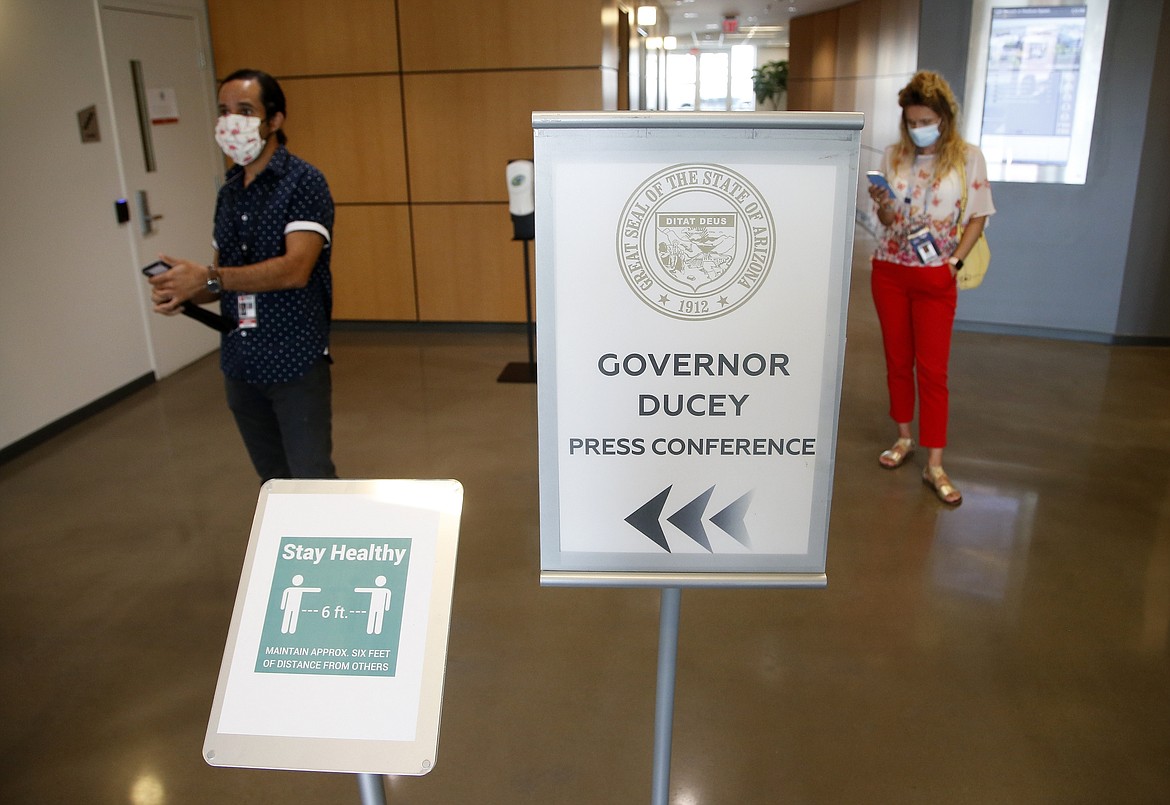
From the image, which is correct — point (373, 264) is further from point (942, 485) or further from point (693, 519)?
point (693, 519)

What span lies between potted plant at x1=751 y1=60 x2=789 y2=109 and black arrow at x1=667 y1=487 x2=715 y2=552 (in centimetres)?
1907

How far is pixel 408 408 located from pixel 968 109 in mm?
4139

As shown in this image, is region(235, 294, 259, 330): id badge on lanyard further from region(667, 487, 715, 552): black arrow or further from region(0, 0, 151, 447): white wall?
region(0, 0, 151, 447): white wall

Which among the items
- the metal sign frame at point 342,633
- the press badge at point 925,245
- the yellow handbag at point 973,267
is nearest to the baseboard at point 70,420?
the metal sign frame at point 342,633

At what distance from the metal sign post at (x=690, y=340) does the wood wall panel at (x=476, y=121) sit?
498cm

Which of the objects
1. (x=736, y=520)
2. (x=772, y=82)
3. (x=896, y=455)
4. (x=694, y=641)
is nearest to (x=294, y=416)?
(x=694, y=641)

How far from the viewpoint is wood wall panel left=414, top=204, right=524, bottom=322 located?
20.6 feet

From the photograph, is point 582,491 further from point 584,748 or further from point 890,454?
point 890,454

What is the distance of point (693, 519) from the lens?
4.27 ft

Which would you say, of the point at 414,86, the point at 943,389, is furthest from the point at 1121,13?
the point at 414,86

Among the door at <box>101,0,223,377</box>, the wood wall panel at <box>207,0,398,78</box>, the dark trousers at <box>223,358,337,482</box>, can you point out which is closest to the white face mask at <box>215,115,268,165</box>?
the dark trousers at <box>223,358,337,482</box>

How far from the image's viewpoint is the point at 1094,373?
5285mm

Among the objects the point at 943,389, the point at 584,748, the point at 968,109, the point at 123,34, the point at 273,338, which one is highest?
the point at 123,34

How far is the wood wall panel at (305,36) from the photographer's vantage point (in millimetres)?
5969
